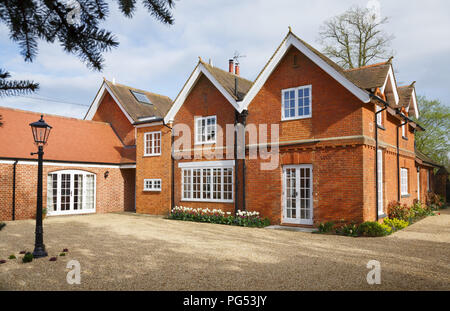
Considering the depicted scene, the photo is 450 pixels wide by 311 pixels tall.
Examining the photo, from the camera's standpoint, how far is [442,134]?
29.4m

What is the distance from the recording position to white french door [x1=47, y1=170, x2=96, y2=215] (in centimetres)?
1734

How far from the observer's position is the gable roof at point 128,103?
22.0 m

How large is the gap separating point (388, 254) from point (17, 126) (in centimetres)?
1763

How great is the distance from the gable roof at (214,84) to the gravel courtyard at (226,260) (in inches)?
241

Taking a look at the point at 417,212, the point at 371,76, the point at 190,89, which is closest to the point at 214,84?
the point at 190,89

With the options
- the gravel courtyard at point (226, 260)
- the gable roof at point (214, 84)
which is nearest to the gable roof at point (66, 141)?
the gable roof at point (214, 84)

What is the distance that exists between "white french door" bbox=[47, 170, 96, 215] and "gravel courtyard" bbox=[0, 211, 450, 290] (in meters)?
4.79

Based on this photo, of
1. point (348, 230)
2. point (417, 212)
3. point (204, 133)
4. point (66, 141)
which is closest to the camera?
point (348, 230)

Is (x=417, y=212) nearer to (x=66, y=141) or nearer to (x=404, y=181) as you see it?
(x=404, y=181)

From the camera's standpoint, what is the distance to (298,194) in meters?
12.9

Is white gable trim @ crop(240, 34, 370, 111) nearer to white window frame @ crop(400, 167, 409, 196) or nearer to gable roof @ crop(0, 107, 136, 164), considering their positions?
white window frame @ crop(400, 167, 409, 196)

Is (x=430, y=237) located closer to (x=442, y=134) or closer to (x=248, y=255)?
(x=248, y=255)

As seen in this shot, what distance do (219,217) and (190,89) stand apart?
6.59 meters
